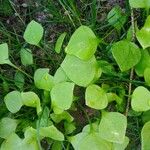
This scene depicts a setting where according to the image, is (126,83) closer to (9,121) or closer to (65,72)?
(65,72)

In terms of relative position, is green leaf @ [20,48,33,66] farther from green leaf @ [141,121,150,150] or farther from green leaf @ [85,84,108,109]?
green leaf @ [141,121,150,150]

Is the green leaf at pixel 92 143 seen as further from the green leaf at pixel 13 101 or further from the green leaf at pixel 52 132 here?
the green leaf at pixel 13 101

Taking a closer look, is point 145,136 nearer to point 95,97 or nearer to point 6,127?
point 95,97

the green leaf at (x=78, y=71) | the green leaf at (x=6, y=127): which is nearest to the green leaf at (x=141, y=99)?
the green leaf at (x=78, y=71)

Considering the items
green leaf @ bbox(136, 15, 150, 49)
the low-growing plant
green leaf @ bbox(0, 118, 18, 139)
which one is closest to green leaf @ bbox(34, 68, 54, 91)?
the low-growing plant

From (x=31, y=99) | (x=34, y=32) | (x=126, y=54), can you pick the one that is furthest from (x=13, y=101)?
(x=126, y=54)
